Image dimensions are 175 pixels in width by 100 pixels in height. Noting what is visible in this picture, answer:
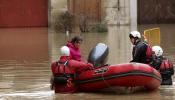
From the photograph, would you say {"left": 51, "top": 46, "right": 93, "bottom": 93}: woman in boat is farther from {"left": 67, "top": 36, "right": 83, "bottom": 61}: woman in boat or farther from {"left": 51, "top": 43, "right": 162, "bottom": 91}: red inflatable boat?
{"left": 67, "top": 36, "right": 83, "bottom": 61}: woman in boat

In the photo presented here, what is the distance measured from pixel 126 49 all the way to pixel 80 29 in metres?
11.0

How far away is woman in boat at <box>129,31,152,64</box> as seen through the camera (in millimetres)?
12047

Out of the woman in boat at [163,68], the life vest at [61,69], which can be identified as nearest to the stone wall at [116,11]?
the woman in boat at [163,68]

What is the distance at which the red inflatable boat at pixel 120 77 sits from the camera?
10.9 m

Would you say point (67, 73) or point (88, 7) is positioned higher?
point (88, 7)

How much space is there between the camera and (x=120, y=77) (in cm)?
1094

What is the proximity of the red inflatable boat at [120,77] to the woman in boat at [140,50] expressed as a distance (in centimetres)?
83

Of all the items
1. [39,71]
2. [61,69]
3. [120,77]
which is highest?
[61,69]

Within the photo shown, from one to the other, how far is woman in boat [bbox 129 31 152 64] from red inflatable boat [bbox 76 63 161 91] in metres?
0.83

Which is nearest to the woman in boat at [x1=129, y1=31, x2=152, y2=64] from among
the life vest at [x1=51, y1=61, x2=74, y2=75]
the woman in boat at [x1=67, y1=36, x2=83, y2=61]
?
the woman in boat at [x1=67, y1=36, x2=83, y2=61]

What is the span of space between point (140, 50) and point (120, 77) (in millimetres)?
1324

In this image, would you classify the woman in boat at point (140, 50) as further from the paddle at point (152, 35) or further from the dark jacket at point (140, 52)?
the paddle at point (152, 35)

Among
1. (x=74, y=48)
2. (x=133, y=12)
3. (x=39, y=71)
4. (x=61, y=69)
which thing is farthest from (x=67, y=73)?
(x=133, y=12)

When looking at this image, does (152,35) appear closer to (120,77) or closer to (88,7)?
(120,77)
